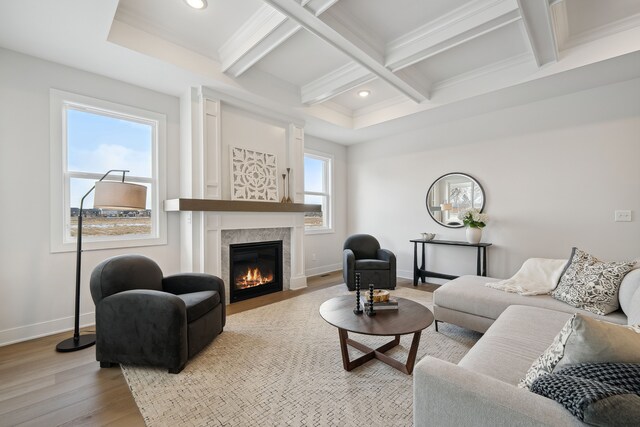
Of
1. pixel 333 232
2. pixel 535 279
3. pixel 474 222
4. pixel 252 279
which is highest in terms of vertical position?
pixel 474 222

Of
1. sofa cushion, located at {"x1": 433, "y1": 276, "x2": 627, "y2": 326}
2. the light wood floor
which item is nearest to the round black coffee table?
sofa cushion, located at {"x1": 433, "y1": 276, "x2": 627, "y2": 326}

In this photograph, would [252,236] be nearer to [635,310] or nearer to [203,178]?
[203,178]

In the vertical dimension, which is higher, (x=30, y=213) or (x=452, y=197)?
(x=452, y=197)

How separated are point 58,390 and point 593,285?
12.7ft

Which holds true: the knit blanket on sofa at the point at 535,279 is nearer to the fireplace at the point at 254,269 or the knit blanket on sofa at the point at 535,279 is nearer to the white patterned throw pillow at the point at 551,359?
the white patterned throw pillow at the point at 551,359

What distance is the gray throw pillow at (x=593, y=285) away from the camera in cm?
208

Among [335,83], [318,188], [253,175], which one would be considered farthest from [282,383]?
[318,188]

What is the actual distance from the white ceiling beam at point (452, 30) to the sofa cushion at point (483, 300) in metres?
2.30

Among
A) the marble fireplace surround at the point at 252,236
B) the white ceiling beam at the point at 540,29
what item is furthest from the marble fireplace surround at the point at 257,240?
the white ceiling beam at the point at 540,29

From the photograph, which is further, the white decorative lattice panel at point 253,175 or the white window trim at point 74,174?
the white decorative lattice panel at point 253,175

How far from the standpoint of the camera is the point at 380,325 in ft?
6.59

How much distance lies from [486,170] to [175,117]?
14.4 ft

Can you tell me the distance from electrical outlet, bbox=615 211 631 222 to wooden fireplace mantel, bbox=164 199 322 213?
390 centimetres

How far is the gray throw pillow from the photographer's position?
82.0 inches
